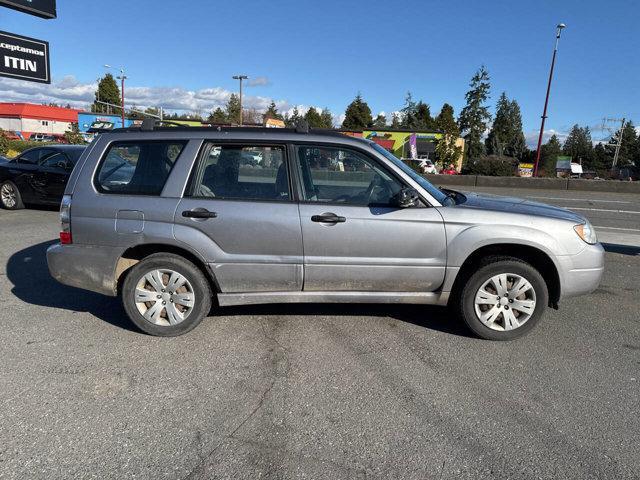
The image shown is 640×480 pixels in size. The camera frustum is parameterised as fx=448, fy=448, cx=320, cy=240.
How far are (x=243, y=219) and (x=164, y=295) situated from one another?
994 millimetres

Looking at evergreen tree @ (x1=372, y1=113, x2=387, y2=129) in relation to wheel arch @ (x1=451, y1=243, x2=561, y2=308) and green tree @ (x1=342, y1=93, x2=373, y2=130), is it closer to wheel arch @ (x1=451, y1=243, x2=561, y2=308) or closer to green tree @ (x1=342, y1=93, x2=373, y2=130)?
green tree @ (x1=342, y1=93, x2=373, y2=130)

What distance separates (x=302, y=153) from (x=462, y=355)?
2.23 m

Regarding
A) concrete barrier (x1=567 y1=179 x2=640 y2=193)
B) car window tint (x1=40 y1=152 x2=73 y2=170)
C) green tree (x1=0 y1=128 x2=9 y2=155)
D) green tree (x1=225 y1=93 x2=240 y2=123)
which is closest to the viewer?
car window tint (x1=40 y1=152 x2=73 y2=170)

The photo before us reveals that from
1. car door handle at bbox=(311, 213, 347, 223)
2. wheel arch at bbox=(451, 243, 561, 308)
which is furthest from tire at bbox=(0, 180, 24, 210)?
wheel arch at bbox=(451, 243, 561, 308)

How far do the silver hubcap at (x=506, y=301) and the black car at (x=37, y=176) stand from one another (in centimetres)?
963

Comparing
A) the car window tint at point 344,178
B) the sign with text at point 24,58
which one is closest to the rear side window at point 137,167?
the car window tint at point 344,178

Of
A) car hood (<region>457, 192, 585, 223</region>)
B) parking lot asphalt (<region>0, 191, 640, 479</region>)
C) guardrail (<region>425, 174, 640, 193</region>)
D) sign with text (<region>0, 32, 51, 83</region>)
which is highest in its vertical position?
sign with text (<region>0, 32, 51, 83</region>)

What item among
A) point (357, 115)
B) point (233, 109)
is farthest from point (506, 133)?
point (233, 109)

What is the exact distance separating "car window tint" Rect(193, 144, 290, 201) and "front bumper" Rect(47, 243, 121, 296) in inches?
38.8

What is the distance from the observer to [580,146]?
8931cm

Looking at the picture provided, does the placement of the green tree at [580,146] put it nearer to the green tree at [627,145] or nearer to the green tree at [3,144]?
the green tree at [627,145]

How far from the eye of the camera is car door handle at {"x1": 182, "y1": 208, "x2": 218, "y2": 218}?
12.7 feet

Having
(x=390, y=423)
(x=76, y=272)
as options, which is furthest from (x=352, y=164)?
(x=76, y=272)

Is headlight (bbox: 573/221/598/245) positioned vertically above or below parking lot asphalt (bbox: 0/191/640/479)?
above
